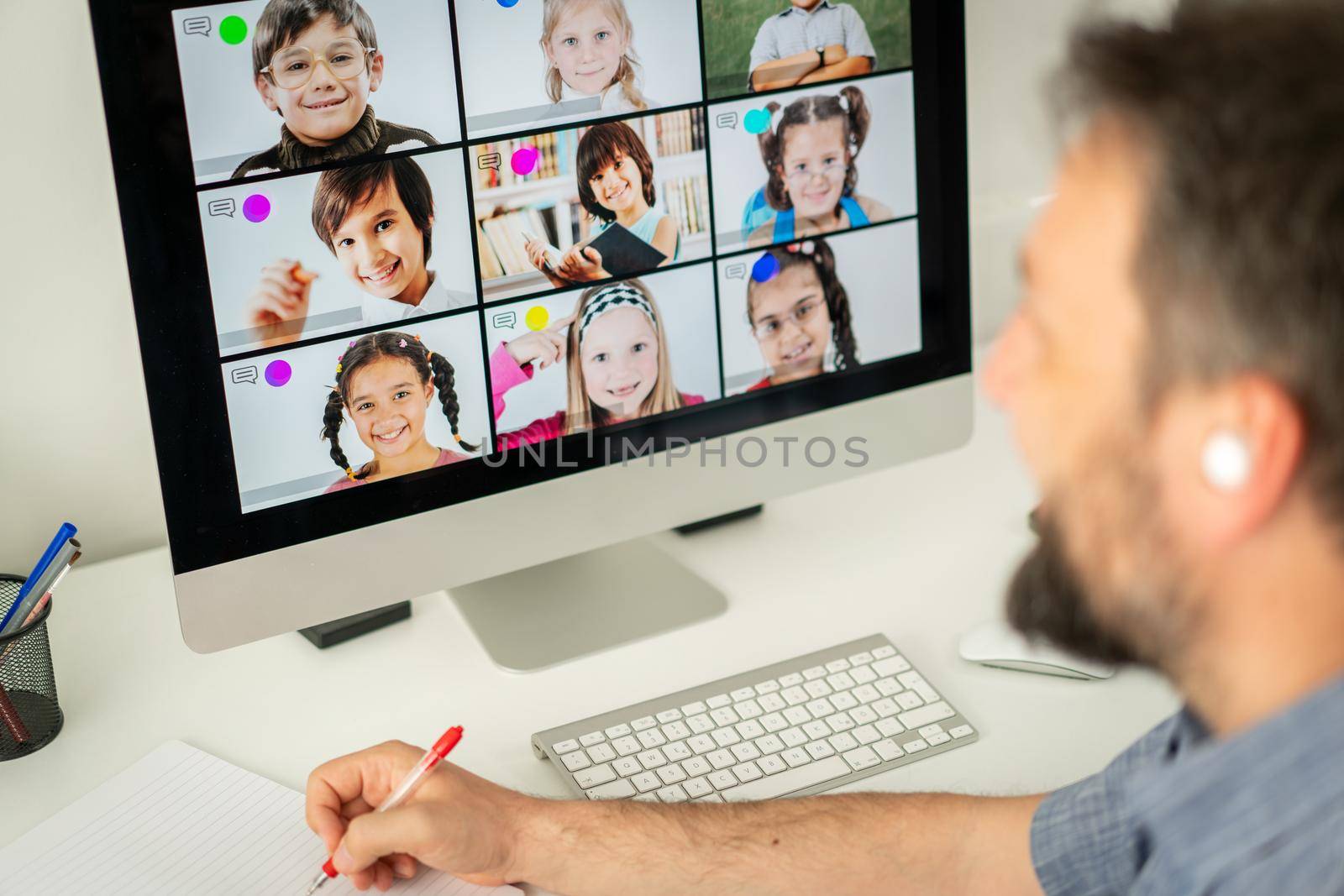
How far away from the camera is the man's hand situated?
75 centimetres

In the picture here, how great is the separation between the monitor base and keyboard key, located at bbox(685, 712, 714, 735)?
14 centimetres

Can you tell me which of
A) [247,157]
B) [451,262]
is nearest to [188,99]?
[247,157]

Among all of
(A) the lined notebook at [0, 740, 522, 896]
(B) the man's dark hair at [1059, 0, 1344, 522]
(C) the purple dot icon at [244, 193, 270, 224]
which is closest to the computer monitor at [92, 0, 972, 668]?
(C) the purple dot icon at [244, 193, 270, 224]

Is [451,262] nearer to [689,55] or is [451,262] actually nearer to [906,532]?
[689,55]

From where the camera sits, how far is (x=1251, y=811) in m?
0.54

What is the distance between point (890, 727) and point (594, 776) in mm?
Result: 216

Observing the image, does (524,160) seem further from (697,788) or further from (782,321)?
(697,788)

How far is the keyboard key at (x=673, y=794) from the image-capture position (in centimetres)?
85

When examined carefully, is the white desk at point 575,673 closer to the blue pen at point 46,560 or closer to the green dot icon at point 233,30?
the blue pen at point 46,560

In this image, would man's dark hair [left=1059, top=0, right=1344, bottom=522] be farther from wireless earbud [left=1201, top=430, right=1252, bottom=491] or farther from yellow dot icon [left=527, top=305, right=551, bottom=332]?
yellow dot icon [left=527, top=305, right=551, bottom=332]

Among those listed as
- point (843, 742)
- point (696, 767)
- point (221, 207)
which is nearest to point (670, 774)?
point (696, 767)

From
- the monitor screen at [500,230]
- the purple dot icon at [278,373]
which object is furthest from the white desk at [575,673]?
the purple dot icon at [278,373]

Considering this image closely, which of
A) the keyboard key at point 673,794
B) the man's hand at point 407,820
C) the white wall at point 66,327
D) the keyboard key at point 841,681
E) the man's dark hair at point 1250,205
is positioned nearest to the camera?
the man's dark hair at point 1250,205

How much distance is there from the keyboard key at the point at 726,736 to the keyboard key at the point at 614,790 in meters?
0.08
